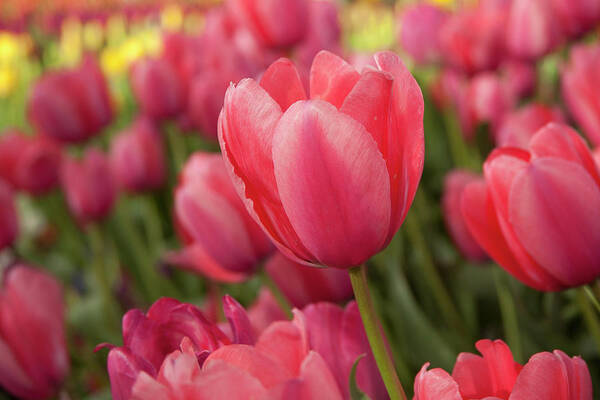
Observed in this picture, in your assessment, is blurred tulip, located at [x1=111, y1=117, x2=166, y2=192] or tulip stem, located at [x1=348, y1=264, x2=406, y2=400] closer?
tulip stem, located at [x1=348, y1=264, x2=406, y2=400]

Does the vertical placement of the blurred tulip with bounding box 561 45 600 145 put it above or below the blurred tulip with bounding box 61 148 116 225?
above

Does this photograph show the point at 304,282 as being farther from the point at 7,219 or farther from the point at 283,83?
the point at 7,219

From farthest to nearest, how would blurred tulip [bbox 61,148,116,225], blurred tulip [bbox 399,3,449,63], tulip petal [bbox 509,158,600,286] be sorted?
blurred tulip [bbox 399,3,449,63]
blurred tulip [bbox 61,148,116,225]
tulip petal [bbox 509,158,600,286]

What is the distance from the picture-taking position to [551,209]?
1.38 feet

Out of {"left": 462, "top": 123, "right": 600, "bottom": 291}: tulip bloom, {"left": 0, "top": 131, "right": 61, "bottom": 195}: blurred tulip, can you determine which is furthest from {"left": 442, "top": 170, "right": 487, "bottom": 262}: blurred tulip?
{"left": 0, "top": 131, "right": 61, "bottom": 195}: blurred tulip

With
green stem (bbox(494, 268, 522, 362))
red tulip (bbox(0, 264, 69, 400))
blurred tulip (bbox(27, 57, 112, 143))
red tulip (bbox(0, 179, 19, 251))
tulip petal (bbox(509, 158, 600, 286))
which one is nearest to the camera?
tulip petal (bbox(509, 158, 600, 286))

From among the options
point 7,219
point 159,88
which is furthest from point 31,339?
point 159,88

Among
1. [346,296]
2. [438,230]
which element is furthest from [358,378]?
[438,230]

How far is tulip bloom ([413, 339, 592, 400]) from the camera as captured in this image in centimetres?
29

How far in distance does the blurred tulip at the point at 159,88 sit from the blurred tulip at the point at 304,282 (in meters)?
0.71

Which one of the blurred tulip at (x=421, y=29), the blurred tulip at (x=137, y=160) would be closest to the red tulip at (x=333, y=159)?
the blurred tulip at (x=137, y=160)

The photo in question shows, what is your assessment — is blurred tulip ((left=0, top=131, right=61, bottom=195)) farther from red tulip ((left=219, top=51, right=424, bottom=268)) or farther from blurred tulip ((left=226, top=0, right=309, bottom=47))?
red tulip ((left=219, top=51, right=424, bottom=268))

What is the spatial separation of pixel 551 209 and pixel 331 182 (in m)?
0.15

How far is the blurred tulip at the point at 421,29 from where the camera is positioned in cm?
175
